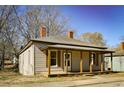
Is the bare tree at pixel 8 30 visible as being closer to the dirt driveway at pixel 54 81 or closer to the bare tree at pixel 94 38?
the dirt driveway at pixel 54 81

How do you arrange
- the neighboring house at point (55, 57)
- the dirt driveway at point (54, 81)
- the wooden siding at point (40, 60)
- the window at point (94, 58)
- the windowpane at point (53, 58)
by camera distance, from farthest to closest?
the window at point (94, 58) → the windowpane at point (53, 58) → the wooden siding at point (40, 60) → the neighboring house at point (55, 57) → the dirt driveway at point (54, 81)

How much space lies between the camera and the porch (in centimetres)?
2105

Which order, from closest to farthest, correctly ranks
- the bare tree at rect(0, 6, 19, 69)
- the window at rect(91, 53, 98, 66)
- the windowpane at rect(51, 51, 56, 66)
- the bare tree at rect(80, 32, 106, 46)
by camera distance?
1. the windowpane at rect(51, 51, 56, 66)
2. the window at rect(91, 53, 98, 66)
3. the bare tree at rect(0, 6, 19, 69)
4. the bare tree at rect(80, 32, 106, 46)

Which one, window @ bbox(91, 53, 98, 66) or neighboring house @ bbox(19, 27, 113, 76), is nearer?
neighboring house @ bbox(19, 27, 113, 76)

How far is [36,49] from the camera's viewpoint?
21.3m

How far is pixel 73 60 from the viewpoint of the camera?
77.9ft

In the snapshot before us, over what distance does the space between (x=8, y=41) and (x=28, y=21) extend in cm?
560

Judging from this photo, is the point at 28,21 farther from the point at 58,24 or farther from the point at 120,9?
the point at 120,9

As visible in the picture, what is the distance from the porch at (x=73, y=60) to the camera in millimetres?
21047

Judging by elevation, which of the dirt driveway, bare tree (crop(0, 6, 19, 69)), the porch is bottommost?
the dirt driveway

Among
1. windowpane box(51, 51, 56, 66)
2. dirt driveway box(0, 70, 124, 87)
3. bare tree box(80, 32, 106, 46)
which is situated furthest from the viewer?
bare tree box(80, 32, 106, 46)

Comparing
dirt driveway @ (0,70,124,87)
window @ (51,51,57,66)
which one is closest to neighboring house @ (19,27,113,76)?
window @ (51,51,57,66)

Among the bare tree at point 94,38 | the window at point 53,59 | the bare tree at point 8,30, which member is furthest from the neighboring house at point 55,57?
the bare tree at point 94,38

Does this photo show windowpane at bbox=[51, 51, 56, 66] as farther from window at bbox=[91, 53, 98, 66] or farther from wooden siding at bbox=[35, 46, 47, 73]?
window at bbox=[91, 53, 98, 66]
